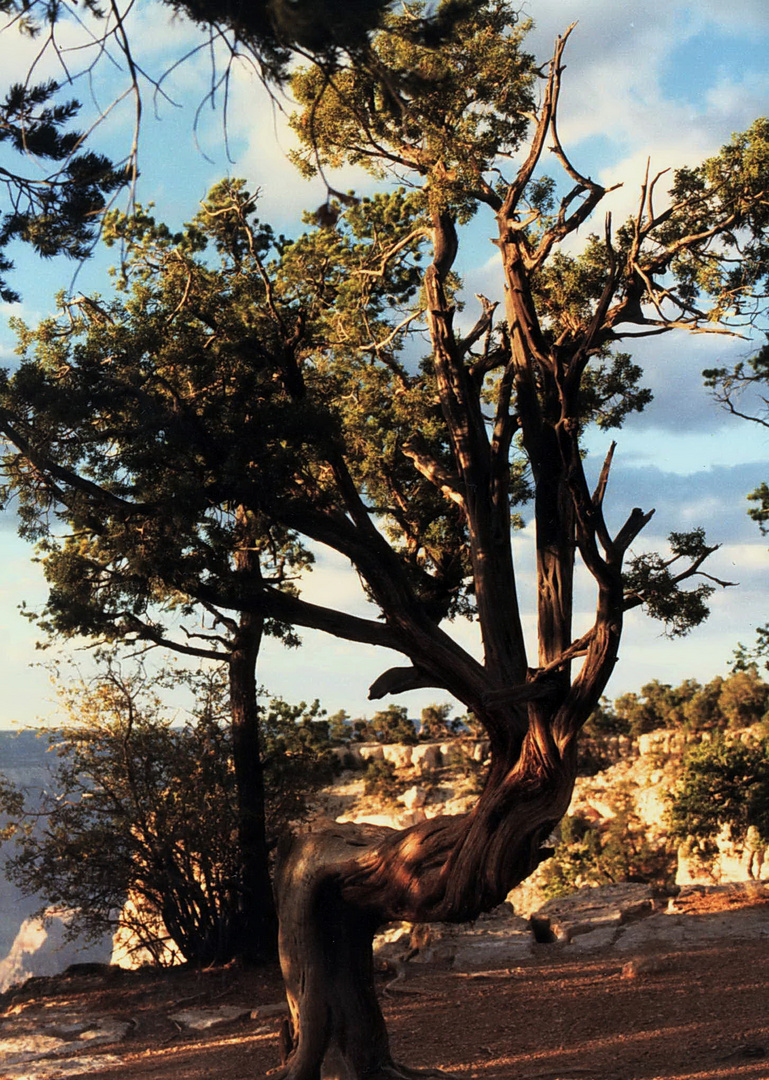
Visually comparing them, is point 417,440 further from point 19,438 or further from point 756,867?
point 756,867

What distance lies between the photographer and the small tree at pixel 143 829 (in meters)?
11.8

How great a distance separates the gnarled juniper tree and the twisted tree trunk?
0.02 metres

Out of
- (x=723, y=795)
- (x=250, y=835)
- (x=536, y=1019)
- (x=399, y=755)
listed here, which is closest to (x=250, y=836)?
(x=250, y=835)

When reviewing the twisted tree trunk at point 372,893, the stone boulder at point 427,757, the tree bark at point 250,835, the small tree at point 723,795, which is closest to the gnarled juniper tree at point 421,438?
the twisted tree trunk at point 372,893

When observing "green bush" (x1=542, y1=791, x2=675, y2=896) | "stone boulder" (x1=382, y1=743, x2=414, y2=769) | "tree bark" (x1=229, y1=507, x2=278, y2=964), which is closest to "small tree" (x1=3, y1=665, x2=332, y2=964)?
"tree bark" (x1=229, y1=507, x2=278, y2=964)

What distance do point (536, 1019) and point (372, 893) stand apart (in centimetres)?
270

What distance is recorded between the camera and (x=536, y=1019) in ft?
27.3

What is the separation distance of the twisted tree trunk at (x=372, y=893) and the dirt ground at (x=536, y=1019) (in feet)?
3.18

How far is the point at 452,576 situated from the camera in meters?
11.8

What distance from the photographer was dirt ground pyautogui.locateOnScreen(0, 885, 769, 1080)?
695 centimetres

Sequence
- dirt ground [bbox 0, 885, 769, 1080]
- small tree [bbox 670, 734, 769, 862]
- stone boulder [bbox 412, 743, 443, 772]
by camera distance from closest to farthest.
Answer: dirt ground [bbox 0, 885, 769, 1080], small tree [bbox 670, 734, 769, 862], stone boulder [bbox 412, 743, 443, 772]

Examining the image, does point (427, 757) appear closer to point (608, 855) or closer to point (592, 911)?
point (608, 855)

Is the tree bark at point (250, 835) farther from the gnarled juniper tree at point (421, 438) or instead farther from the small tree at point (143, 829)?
the gnarled juniper tree at point (421, 438)

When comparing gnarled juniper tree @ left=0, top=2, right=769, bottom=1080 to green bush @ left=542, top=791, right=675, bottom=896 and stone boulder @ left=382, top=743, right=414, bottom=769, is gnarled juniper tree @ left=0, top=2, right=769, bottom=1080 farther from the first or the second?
stone boulder @ left=382, top=743, right=414, bottom=769
